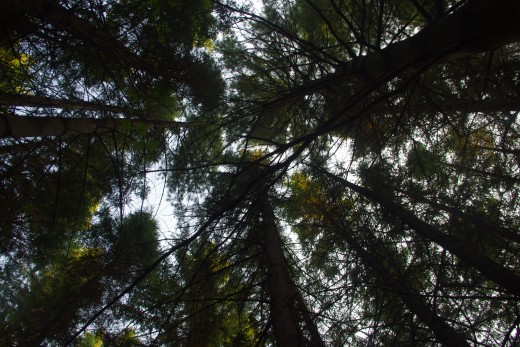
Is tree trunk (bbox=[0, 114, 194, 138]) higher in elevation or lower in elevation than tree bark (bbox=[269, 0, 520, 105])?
higher

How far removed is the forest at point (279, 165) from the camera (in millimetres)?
1998

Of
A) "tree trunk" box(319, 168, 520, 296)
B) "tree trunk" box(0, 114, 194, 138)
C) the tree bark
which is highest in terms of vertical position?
"tree trunk" box(0, 114, 194, 138)

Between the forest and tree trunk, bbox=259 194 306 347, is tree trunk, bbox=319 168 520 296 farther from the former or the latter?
tree trunk, bbox=259 194 306 347

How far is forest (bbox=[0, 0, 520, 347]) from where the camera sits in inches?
78.7

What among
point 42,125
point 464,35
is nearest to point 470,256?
point 464,35

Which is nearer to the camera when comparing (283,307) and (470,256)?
(470,256)

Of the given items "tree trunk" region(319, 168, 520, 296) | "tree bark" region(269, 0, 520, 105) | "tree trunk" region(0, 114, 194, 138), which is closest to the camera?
"tree bark" region(269, 0, 520, 105)

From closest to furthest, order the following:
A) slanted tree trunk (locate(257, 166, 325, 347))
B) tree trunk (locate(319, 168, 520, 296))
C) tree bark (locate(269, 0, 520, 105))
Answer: tree bark (locate(269, 0, 520, 105)) → tree trunk (locate(319, 168, 520, 296)) → slanted tree trunk (locate(257, 166, 325, 347))

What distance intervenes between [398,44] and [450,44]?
423mm

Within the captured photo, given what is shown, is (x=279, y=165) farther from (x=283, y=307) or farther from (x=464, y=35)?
(x=283, y=307)

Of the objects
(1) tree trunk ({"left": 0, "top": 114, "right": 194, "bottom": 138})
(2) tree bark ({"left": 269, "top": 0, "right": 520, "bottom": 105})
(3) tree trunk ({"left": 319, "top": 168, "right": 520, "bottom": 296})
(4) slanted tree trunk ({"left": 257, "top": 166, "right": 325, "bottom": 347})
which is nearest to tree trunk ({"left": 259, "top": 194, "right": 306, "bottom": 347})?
(4) slanted tree trunk ({"left": 257, "top": 166, "right": 325, "bottom": 347})

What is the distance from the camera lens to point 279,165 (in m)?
1.45

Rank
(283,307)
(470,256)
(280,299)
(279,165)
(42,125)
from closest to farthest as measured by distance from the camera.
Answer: (279,165), (470,256), (42,125), (283,307), (280,299)

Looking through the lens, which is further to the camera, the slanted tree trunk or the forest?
the slanted tree trunk
